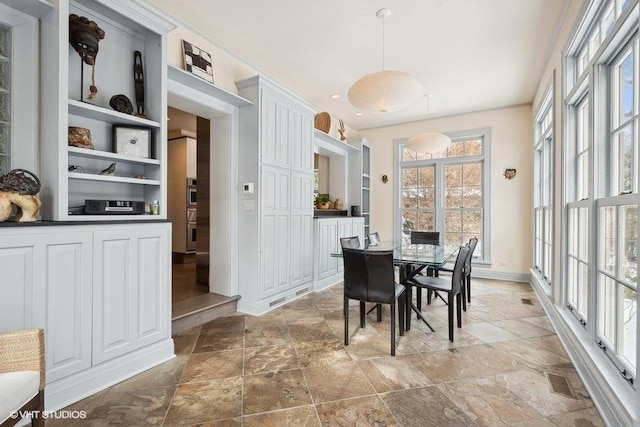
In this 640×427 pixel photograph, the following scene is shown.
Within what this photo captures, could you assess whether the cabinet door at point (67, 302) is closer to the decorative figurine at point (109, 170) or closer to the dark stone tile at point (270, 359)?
the decorative figurine at point (109, 170)

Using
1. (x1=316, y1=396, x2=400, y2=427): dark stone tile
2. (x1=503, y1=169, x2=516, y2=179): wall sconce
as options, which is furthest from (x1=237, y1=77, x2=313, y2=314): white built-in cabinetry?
(x1=503, y1=169, x2=516, y2=179): wall sconce

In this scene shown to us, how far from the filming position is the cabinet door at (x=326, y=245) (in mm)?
4457

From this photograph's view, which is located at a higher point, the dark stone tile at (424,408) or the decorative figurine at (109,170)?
the decorative figurine at (109,170)

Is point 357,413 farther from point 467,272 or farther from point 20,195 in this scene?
point 467,272

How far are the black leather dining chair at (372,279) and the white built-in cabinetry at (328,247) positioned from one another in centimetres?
147

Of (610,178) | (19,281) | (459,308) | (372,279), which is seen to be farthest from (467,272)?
(19,281)

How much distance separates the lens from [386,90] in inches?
94.3

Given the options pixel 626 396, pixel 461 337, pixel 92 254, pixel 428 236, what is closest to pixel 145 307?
pixel 92 254

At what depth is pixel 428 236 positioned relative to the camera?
4.64 m

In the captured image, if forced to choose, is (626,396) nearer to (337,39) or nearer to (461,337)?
(461,337)

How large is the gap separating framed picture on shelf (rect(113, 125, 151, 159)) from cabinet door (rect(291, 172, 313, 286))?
189cm

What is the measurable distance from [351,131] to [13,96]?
5308 mm

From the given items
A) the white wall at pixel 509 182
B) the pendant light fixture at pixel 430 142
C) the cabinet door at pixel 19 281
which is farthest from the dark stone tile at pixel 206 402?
the white wall at pixel 509 182

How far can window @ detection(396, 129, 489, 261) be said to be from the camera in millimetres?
5441
